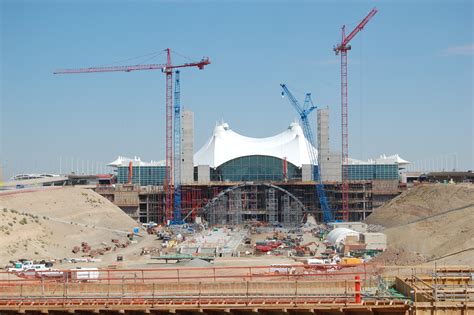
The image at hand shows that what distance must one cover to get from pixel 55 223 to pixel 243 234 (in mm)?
23817

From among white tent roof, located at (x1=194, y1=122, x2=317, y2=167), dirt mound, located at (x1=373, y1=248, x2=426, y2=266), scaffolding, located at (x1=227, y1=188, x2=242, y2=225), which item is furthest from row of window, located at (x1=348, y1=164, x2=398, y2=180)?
dirt mound, located at (x1=373, y1=248, x2=426, y2=266)

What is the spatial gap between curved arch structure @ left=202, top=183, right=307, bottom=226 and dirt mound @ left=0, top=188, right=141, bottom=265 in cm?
1599

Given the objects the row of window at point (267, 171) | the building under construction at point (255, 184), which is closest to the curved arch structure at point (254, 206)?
the building under construction at point (255, 184)

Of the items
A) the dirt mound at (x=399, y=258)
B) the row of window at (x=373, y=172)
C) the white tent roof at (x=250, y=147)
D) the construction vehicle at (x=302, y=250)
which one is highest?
the white tent roof at (x=250, y=147)

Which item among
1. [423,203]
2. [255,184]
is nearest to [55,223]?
[255,184]

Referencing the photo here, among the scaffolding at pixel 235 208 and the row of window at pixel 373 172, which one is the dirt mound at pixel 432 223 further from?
the scaffolding at pixel 235 208

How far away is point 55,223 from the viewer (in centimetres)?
7244

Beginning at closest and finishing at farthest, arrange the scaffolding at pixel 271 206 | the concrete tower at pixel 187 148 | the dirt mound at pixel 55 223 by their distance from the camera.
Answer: the dirt mound at pixel 55 223 → the scaffolding at pixel 271 206 → the concrete tower at pixel 187 148

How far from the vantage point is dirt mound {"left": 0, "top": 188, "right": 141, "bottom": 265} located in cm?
6162

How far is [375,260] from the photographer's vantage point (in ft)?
181

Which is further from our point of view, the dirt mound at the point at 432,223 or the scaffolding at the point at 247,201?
the scaffolding at the point at 247,201

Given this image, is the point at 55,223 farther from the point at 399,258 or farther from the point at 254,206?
the point at 254,206

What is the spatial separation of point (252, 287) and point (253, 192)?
74773 millimetres

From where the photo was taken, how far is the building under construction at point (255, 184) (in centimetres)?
10169
